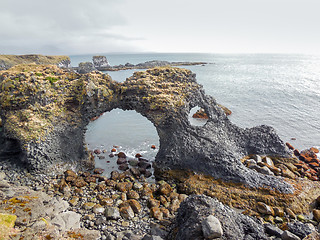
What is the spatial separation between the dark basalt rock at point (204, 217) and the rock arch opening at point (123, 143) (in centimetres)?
899

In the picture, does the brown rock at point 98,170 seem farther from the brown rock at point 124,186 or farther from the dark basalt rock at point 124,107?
the brown rock at point 124,186

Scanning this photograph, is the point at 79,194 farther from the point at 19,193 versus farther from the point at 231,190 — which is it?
the point at 231,190

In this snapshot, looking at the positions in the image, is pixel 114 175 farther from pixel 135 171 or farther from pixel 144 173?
pixel 144 173

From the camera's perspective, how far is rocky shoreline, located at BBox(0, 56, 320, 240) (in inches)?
474

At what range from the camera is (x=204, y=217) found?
34.4 feet

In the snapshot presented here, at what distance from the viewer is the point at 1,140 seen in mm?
19922

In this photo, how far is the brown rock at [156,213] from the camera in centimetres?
1395

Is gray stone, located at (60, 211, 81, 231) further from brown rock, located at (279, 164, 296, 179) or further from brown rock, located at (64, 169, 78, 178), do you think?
brown rock, located at (279, 164, 296, 179)

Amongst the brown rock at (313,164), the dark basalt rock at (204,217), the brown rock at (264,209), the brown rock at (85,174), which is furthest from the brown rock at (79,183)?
the brown rock at (313,164)

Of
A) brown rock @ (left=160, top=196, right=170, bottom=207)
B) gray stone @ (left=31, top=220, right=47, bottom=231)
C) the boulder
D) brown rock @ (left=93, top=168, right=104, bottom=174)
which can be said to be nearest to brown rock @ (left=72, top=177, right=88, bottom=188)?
brown rock @ (left=93, top=168, right=104, bottom=174)

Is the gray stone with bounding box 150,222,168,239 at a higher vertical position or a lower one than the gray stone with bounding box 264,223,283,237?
lower

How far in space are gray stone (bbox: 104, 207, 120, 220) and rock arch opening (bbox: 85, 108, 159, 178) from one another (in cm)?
602

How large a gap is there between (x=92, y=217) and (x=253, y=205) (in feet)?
41.0

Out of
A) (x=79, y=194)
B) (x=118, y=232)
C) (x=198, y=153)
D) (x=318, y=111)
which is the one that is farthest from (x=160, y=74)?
(x=318, y=111)
